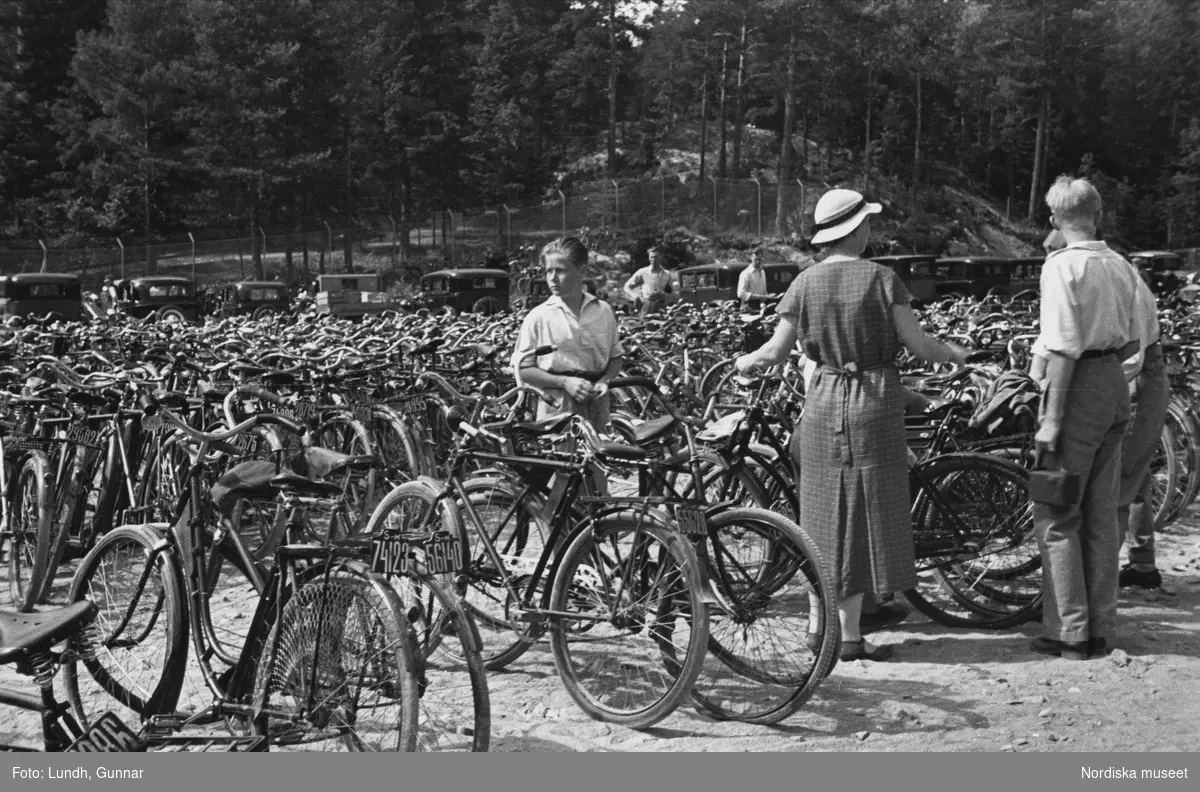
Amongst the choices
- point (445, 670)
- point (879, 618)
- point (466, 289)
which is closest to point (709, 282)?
point (466, 289)

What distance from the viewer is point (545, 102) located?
5806cm

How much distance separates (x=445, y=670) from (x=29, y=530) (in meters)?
2.61

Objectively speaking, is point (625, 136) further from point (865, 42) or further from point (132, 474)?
point (132, 474)

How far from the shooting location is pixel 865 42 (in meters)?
54.6

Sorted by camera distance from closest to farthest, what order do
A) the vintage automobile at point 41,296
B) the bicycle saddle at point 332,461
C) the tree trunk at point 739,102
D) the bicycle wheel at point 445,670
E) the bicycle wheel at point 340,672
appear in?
the bicycle wheel at point 340,672 < the bicycle wheel at point 445,670 < the bicycle saddle at point 332,461 < the vintage automobile at point 41,296 < the tree trunk at point 739,102

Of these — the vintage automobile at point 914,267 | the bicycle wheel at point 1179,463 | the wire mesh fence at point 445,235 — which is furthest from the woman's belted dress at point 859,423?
the wire mesh fence at point 445,235

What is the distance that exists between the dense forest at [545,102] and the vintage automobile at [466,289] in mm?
13593

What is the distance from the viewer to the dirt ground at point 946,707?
4188 millimetres

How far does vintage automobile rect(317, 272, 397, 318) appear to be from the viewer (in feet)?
90.1

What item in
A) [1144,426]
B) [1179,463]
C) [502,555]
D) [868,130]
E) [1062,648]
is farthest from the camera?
[868,130]

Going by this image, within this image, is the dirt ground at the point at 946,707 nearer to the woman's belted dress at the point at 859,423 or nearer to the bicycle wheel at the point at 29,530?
the woman's belted dress at the point at 859,423

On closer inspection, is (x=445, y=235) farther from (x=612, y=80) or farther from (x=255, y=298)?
(x=255, y=298)

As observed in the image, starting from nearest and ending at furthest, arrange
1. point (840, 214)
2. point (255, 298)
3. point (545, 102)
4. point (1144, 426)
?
point (840, 214) < point (1144, 426) < point (255, 298) < point (545, 102)

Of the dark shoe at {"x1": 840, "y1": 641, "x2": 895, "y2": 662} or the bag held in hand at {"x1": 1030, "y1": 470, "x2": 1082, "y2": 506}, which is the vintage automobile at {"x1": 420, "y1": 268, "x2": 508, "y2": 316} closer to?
the dark shoe at {"x1": 840, "y1": 641, "x2": 895, "y2": 662}
